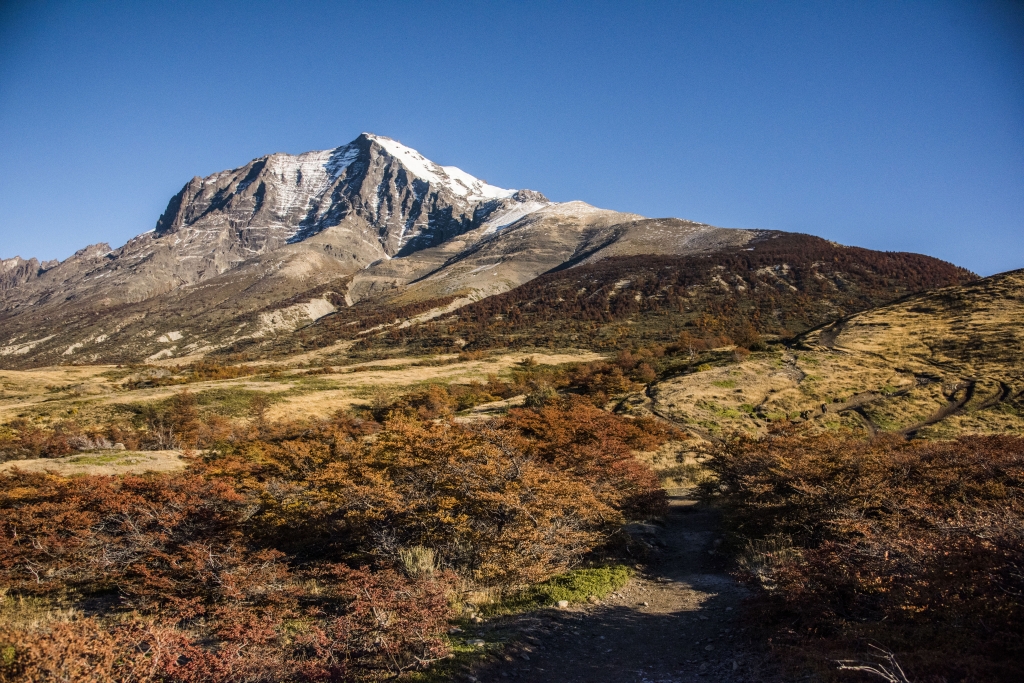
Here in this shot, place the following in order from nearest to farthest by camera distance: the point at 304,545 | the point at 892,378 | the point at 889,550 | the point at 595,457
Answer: the point at 889,550
the point at 304,545
the point at 595,457
the point at 892,378

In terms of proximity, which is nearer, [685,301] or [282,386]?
[282,386]

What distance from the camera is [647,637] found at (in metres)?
8.33

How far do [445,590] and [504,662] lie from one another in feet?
5.72

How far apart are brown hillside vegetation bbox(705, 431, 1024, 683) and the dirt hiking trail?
2.27 feet

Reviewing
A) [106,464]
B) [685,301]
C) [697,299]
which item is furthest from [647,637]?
[697,299]

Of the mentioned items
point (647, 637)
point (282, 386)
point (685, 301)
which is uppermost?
point (685, 301)

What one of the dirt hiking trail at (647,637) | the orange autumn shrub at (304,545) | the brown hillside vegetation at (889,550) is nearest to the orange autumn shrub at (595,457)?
the orange autumn shrub at (304,545)

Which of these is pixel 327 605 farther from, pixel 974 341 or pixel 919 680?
pixel 974 341

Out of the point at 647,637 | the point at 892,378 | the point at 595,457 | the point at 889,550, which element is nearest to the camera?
the point at 889,550

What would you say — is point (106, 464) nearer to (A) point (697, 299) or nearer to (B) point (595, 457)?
(B) point (595, 457)

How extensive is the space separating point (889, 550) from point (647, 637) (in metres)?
3.78

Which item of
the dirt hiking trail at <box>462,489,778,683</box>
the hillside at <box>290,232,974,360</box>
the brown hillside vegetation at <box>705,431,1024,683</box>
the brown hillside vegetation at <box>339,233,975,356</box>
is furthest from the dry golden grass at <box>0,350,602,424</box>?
the brown hillside vegetation at <box>705,431,1024,683</box>

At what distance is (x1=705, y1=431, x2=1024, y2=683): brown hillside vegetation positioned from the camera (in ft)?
16.6

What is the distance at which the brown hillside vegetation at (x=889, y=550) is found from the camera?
505cm
